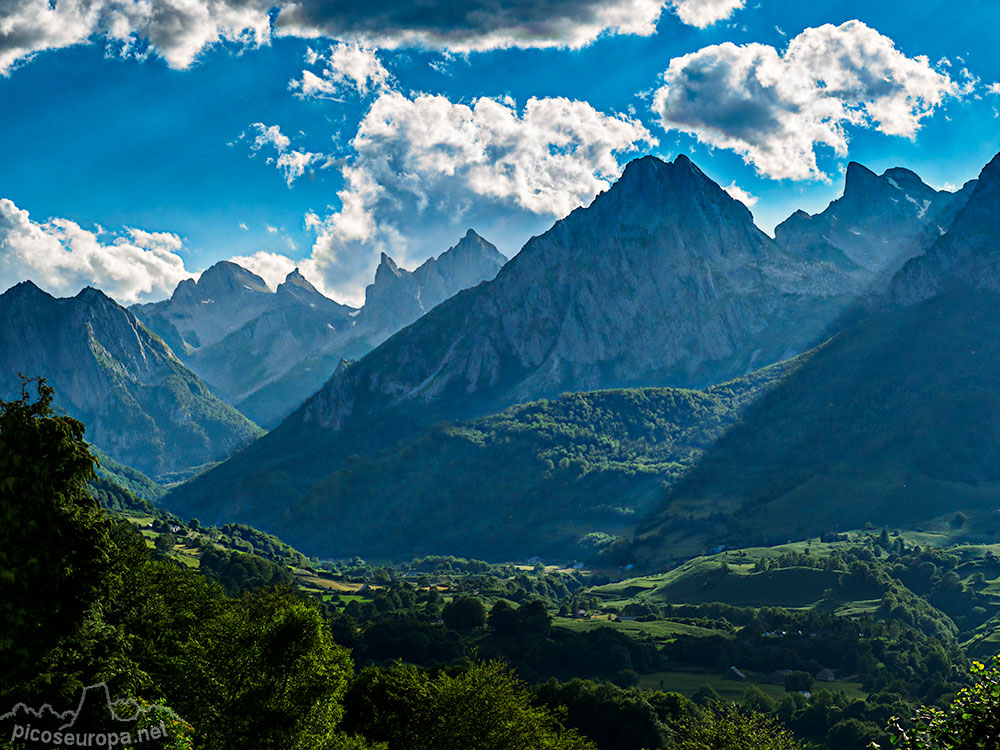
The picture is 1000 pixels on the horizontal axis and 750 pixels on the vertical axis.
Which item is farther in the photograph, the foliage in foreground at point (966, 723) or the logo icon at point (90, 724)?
the logo icon at point (90, 724)

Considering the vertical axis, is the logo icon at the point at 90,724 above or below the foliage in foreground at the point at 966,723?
above

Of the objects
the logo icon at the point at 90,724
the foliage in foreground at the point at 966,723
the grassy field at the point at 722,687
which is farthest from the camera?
the grassy field at the point at 722,687

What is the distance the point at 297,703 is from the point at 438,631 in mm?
140745

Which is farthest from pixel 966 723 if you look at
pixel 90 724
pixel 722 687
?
pixel 722 687

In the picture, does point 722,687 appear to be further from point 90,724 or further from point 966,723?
point 966,723

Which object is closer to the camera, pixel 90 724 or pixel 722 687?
pixel 90 724

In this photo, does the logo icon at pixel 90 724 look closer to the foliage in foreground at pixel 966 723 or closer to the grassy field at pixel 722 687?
the foliage in foreground at pixel 966 723

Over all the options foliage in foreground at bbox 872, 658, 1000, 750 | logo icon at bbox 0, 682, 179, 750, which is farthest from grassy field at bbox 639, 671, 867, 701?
foliage in foreground at bbox 872, 658, 1000, 750

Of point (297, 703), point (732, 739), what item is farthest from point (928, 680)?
point (297, 703)

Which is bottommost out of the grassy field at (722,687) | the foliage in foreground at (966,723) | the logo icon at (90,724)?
the grassy field at (722,687)

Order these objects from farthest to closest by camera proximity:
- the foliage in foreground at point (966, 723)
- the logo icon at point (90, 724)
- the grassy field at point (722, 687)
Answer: the grassy field at point (722, 687) < the logo icon at point (90, 724) < the foliage in foreground at point (966, 723)

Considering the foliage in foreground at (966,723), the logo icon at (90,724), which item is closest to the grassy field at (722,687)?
the logo icon at (90,724)

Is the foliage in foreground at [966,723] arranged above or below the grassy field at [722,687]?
above

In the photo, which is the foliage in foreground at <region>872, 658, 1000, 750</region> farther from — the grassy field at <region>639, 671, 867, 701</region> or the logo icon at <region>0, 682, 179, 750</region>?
the grassy field at <region>639, 671, 867, 701</region>
